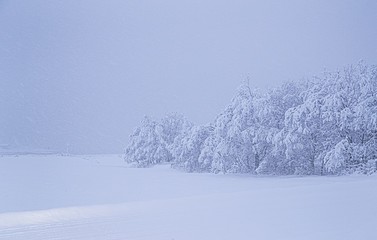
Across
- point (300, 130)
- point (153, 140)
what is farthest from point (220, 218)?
point (153, 140)

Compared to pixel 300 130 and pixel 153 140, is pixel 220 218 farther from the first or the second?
pixel 153 140

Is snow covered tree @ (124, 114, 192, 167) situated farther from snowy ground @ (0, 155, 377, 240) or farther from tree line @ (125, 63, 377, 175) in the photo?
snowy ground @ (0, 155, 377, 240)

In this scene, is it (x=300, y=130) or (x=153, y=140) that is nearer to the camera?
(x=300, y=130)

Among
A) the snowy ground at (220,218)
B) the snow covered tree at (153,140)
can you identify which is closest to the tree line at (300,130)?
the snowy ground at (220,218)

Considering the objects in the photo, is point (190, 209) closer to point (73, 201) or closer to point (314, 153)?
point (73, 201)

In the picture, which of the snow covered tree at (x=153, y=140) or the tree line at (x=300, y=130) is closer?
the tree line at (x=300, y=130)

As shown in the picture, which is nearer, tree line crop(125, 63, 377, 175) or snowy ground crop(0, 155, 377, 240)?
snowy ground crop(0, 155, 377, 240)

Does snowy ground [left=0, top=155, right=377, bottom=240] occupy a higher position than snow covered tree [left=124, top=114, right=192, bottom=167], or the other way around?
snowy ground [left=0, top=155, right=377, bottom=240]

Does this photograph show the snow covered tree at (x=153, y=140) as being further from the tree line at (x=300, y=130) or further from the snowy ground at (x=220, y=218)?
the snowy ground at (x=220, y=218)

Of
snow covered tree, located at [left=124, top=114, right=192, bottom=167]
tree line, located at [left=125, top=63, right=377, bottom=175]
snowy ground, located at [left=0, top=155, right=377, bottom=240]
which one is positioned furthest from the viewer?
snow covered tree, located at [left=124, top=114, right=192, bottom=167]

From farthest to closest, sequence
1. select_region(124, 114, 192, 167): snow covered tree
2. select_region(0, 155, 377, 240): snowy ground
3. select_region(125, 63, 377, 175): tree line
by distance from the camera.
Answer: select_region(124, 114, 192, 167): snow covered tree < select_region(125, 63, 377, 175): tree line < select_region(0, 155, 377, 240): snowy ground

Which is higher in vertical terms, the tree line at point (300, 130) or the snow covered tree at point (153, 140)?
the tree line at point (300, 130)

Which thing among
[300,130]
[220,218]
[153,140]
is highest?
[220,218]

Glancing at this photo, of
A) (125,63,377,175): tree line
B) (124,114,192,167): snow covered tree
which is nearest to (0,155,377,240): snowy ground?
(125,63,377,175): tree line
